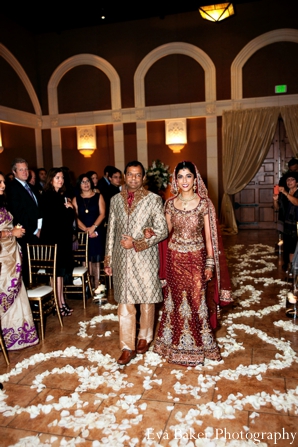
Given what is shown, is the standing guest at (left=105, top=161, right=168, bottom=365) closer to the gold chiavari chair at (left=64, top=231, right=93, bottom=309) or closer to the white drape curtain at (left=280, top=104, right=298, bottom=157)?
the gold chiavari chair at (left=64, top=231, right=93, bottom=309)

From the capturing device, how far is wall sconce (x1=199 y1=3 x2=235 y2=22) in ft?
26.0

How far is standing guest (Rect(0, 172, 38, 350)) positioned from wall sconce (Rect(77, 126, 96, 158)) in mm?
7353

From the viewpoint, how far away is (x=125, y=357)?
11.0 feet

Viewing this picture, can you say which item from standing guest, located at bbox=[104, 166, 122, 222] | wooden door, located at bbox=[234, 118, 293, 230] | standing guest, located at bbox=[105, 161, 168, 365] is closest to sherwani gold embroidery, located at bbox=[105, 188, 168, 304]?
standing guest, located at bbox=[105, 161, 168, 365]

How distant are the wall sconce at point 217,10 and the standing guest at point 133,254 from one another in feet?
20.5

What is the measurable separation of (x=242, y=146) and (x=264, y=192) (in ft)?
4.61

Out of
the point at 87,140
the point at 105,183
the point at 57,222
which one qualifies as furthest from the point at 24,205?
the point at 87,140

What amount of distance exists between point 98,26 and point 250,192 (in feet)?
20.0

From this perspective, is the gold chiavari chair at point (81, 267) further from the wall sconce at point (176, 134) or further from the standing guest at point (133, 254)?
the wall sconce at point (176, 134)

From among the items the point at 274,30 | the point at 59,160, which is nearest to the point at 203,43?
the point at 274,30

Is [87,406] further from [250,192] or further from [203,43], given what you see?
[203,43]

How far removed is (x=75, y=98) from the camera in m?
10.8

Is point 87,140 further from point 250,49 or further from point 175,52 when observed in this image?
point 250,49

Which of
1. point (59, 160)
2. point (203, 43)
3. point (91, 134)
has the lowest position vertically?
point (59, 160)
